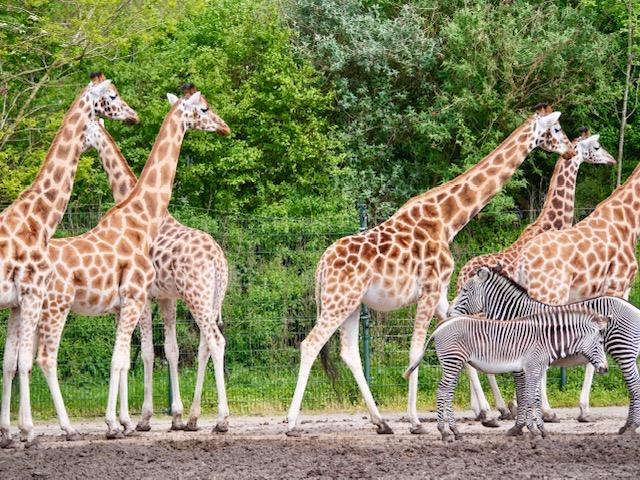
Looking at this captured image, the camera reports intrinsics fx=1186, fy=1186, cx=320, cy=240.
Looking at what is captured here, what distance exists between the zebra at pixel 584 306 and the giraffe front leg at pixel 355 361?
3.70 feet

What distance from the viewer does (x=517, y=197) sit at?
989 inches

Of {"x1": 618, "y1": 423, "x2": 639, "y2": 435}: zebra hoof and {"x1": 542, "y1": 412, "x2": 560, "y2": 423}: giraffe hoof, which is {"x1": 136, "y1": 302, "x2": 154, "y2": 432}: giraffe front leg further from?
{"x1": 618, "y1": 423, "x2": 639, "y2": 435}: zebra hoof

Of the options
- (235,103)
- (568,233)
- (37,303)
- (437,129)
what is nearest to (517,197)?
(437,129)

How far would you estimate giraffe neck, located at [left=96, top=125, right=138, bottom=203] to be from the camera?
1420 centimetres

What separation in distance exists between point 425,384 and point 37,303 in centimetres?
644

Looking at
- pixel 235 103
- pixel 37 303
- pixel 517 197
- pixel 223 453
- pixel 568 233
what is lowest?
pixel 223 453

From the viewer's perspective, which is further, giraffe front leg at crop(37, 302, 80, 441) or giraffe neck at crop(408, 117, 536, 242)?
giraffe neck at crop(408, 117, 536, 242)

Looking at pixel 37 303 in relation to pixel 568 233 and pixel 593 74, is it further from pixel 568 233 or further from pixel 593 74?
pixel 593 74

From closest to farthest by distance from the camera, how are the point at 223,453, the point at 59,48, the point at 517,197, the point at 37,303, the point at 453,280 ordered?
the point at 223,453 → the point at 37,303 → the point at 453,280 → the point at 59,48 → the point at 517,197

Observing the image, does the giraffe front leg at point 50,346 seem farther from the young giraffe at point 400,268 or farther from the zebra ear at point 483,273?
the zebra ear at point 483,273

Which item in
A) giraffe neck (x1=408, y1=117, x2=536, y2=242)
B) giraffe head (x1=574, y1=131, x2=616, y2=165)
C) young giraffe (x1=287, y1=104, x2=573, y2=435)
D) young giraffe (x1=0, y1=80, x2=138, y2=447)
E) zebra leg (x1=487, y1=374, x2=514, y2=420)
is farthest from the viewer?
giraffe head (x1=574, y1=131, x2=616, y2=165)

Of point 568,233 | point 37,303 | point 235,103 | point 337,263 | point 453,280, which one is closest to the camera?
point 37,303

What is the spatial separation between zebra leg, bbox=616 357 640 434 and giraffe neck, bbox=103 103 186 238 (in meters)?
5.32

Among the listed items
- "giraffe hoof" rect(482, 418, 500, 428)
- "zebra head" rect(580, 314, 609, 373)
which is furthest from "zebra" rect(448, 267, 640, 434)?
"giraffe hoof" rect(482, 418, 500, 428)
